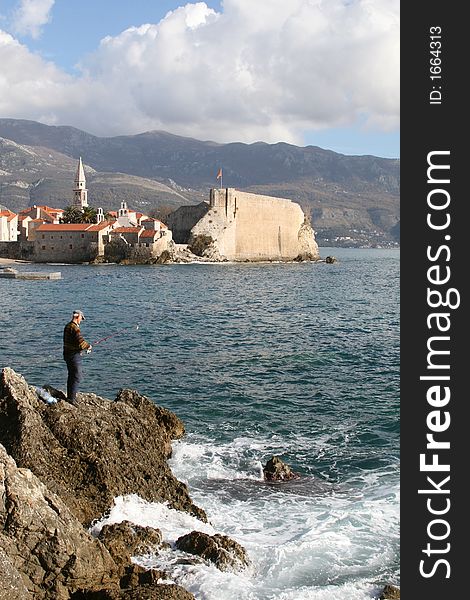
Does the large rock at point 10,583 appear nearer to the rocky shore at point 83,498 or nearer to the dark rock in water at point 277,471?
the rocky shore at point 83,498

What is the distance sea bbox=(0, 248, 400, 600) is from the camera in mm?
6598

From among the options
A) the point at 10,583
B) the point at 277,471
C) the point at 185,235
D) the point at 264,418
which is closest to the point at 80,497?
the point at 10,583

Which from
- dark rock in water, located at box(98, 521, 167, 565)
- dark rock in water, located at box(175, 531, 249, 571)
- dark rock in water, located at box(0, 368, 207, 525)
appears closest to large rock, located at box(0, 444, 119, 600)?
dark rock in water, located at box(98, 521, 167, 565)

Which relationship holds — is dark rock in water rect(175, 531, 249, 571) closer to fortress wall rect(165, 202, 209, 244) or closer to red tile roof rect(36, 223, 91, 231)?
red tile roof rect(36, 223, 91, 231)

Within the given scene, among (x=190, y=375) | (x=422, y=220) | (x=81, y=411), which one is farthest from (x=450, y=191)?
(x=190, y=375)

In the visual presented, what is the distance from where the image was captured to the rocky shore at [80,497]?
5.24m

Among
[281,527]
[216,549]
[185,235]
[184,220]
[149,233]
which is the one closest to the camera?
[216,549]

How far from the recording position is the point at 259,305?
96.6 ft

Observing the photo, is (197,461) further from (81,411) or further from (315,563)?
(315,563)

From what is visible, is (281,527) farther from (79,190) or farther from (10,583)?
(79,190)

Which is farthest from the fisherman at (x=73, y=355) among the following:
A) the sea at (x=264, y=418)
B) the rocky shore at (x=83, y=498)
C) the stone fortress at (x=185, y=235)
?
the stone fortress at (x=185, y=235)

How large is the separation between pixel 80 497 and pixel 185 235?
63.4 metres

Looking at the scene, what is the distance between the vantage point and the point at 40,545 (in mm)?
5301

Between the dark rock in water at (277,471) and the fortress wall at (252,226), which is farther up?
the fortress wall at (252,226)
